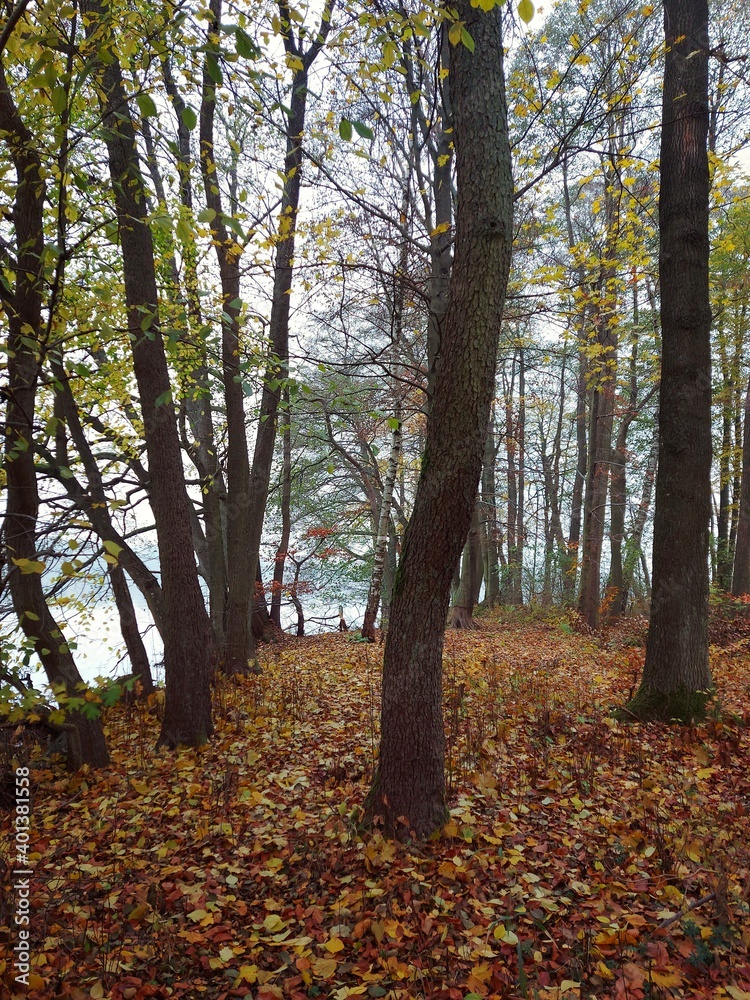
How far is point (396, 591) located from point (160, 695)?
178 inches

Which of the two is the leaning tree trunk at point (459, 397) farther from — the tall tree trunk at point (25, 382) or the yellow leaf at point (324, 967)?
the tall tree trunk at point (25, 382)

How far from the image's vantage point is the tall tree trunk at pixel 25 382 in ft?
9.58

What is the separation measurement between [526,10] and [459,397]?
5.89 ft

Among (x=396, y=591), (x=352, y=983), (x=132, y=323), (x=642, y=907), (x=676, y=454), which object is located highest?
(x=132, y=323)

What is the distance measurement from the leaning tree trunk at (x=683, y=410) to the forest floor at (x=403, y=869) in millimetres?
533

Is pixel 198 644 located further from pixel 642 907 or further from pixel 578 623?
pixel 578 623

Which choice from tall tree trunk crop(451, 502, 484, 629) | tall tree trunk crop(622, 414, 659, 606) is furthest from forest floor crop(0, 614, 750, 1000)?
tall tree trunk crop(622, 414, 659, 606)

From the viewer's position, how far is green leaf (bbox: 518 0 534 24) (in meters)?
2.08

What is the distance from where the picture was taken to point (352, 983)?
259cm

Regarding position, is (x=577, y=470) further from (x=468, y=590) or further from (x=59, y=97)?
(x=59, y=97)

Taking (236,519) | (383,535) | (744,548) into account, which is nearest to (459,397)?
(236,519)

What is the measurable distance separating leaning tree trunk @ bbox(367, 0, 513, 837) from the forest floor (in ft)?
2.05

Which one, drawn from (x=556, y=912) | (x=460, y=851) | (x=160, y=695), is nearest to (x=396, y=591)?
(x=460, y=851)

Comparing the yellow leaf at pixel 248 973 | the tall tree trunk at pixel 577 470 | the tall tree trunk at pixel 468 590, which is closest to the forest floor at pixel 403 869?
the yellow leaf at pixel 248 973
